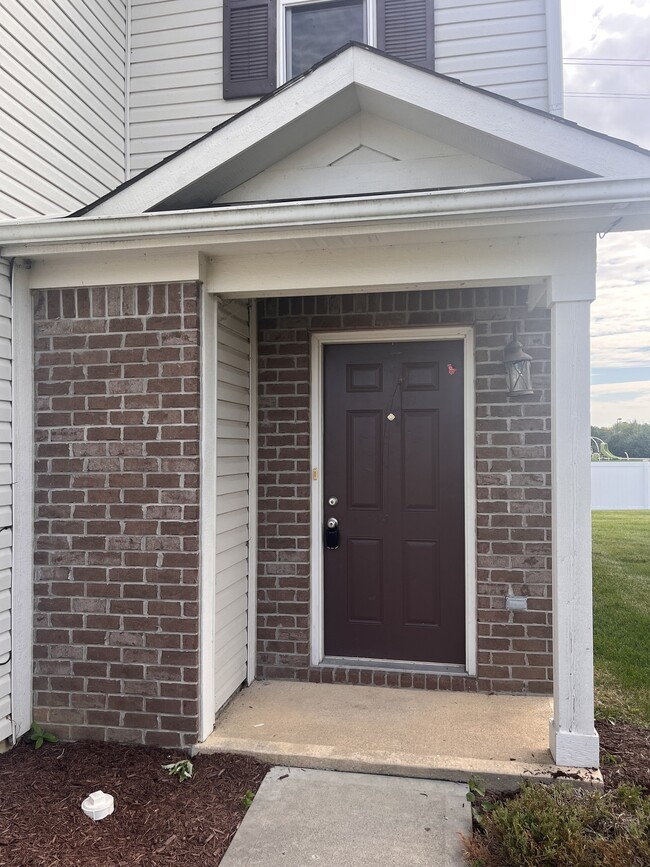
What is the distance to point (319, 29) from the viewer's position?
14.5 feet

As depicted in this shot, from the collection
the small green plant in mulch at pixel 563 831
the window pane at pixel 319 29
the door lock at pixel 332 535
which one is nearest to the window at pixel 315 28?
the window pane at pixel 319 29

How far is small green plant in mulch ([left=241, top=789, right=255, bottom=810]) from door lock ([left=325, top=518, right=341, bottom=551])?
5.38 feet

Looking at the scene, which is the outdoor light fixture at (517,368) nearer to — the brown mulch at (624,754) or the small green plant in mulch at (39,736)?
the brown mulch at (624,754)

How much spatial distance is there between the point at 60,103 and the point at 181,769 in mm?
Result: 4088

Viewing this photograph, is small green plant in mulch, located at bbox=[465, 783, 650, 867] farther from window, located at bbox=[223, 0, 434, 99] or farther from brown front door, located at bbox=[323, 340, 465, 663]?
window, located at bbox=[223, 0, 434, 99]

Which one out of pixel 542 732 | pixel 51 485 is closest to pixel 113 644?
pixel 51 485

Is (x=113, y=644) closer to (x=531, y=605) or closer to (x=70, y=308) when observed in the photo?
(x=70, y=308)

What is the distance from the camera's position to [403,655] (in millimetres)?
4031

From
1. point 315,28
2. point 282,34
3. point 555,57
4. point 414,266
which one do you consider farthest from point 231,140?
point 555,57

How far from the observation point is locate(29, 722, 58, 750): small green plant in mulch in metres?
3.20

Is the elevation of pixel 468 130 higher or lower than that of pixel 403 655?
higher

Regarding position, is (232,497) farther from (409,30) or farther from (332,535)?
(409,30)

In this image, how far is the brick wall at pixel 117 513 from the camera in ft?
10.4

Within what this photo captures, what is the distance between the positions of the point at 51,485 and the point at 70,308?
1.02 meters
